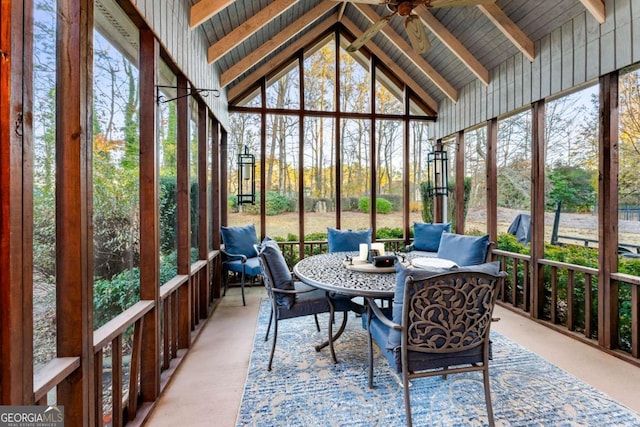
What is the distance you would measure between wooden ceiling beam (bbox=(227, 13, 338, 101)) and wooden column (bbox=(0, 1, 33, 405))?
419 centimetres

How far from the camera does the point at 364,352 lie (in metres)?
2.73

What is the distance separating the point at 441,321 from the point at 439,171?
4.19 metres

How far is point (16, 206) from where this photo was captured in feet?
3.26

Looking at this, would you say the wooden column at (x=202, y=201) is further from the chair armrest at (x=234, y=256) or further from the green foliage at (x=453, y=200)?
the green foliage at (x=453, y=200)

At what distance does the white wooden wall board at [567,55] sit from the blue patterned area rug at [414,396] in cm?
287

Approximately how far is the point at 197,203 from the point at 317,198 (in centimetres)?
231

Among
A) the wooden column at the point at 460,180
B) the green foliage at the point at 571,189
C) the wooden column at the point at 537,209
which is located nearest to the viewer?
the green foliage at the point at 571,189

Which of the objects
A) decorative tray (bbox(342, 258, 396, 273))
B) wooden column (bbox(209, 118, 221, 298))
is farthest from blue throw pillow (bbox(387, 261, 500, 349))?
wooden column (bbox(209, 118, 221, 298))

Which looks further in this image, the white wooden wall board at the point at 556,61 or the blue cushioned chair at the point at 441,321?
the white wooden wall board at the point at 556,61

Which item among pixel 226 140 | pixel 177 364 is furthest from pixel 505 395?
pixel 226 140

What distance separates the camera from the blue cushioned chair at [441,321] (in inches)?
66.0

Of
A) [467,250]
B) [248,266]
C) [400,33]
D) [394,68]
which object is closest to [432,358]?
[467,250]

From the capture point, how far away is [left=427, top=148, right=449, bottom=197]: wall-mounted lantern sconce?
5324 mm

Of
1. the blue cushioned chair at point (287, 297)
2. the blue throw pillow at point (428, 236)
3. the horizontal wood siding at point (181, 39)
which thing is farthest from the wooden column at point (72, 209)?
the blue throw pillow at point (428, 236)
